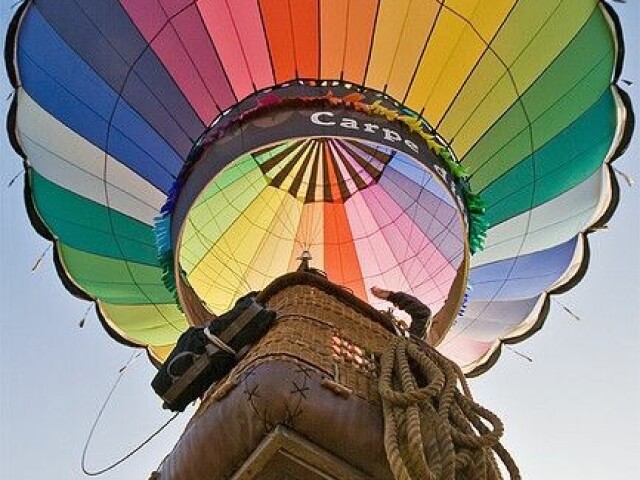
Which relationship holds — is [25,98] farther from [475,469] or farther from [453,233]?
[475,469]

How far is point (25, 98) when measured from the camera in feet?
13.8

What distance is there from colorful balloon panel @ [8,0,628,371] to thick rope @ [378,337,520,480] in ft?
5.66

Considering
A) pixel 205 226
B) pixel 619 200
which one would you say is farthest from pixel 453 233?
pixel 205 226

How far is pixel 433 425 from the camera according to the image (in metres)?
2.00

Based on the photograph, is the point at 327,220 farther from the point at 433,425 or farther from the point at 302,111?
the point at 433,425

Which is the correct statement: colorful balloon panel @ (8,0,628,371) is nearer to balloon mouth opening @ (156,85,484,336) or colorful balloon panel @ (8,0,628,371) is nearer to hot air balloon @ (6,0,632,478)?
hot air balloon @ (6,0,632,478)

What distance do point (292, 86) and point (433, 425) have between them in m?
2.34

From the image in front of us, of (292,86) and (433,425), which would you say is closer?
(433,425)

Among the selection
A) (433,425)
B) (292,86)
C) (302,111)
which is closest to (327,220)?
(292,86)

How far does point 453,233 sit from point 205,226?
118 cm

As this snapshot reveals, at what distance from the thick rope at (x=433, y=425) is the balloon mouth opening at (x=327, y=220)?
1647 millimetres

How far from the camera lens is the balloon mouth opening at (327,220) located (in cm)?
380

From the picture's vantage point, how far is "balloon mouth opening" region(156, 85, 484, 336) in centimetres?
380

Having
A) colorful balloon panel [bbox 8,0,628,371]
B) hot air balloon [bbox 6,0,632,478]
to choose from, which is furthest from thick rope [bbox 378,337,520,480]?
colorful balloon panel [bbox 8,0,628,371]
